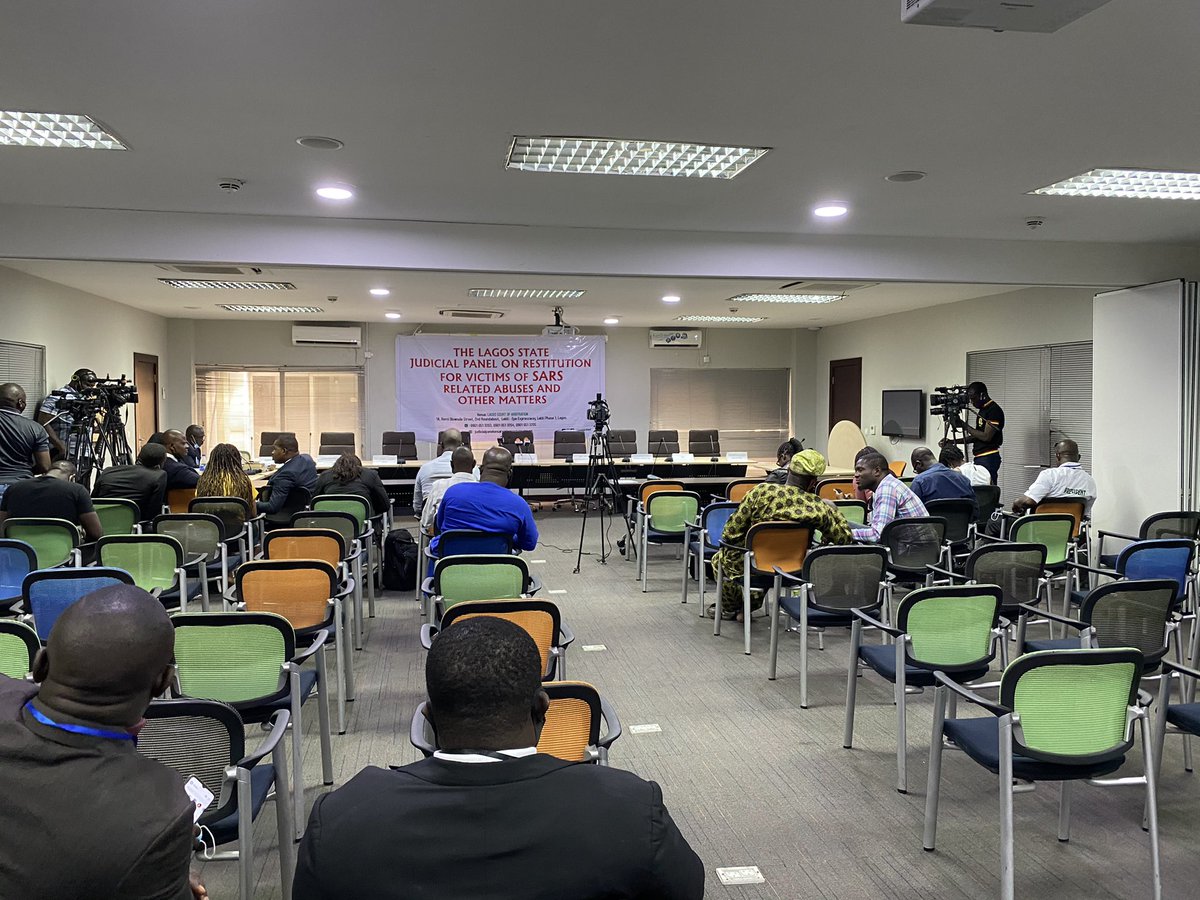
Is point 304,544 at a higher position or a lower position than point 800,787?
higher

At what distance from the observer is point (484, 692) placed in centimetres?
130

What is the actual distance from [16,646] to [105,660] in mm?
1691

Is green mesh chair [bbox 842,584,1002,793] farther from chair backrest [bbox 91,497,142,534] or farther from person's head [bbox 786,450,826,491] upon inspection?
chair backrest [bbox 91,497,142,534]

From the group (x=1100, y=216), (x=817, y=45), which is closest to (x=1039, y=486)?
(x=1100, y=216)

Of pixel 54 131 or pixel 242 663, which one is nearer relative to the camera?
pixel 242 663

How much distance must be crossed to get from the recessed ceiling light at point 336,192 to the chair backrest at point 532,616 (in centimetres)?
306

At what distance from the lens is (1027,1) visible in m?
2.12

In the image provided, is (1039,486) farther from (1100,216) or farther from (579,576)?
(579,576)

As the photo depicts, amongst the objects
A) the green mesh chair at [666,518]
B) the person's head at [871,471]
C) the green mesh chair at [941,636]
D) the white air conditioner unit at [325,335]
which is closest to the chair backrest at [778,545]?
the person's head at [871,471]

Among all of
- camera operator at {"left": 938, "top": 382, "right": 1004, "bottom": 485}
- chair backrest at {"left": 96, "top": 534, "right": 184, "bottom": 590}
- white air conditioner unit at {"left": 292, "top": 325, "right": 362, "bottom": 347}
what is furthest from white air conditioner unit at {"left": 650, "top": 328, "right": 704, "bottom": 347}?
chair backrest at {"left": 96, "top": 534, "right": 184, "bottom": 590}

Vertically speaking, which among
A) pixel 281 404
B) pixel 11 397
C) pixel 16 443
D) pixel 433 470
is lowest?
pixel 433 470

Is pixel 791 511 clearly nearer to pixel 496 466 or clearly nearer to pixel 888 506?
pixel 888 506

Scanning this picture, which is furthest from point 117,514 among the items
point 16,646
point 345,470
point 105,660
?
point 105,660

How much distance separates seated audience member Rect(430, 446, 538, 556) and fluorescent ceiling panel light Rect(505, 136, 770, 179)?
1.64m
